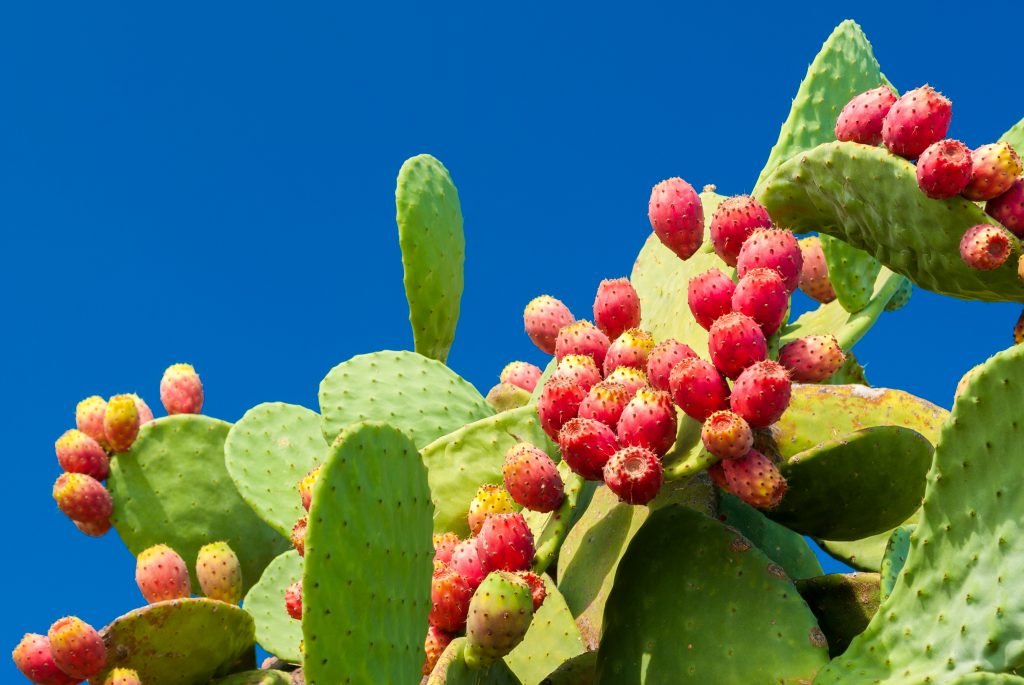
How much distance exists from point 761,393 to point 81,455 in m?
1.87

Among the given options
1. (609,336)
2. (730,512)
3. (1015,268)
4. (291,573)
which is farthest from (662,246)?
(291,573)

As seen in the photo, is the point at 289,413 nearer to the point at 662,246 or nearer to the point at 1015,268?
the point at 662,246

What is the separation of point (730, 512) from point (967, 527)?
2.36 feet

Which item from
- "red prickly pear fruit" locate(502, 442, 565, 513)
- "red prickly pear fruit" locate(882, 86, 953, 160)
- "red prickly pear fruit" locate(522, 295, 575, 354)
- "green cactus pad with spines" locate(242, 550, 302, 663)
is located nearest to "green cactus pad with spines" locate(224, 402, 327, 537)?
"green cactus pad with spines" locate(242, 550, 302, 663)

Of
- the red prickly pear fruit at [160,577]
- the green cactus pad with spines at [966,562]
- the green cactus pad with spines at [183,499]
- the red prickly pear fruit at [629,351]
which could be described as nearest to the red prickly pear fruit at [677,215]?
the red prickly pear fruit at [629,351]

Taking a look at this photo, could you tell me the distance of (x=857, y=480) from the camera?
2145mm

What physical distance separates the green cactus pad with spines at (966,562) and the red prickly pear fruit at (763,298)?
376 millimetres

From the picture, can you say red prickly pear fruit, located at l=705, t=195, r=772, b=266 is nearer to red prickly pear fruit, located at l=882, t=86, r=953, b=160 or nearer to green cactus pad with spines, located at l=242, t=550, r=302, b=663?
red prickly pear fruit, located at l=882, t=86, r=953, b=160

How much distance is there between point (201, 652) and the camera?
246cm

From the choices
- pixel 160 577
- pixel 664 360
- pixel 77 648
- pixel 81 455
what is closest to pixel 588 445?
pixel 664 360

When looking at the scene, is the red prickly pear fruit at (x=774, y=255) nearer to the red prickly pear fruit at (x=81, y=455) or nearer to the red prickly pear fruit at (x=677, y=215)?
the red prickly pear fruit at (x=677, y=215)

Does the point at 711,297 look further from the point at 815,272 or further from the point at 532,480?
the point at 815,272

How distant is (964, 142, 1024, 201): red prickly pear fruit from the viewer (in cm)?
194

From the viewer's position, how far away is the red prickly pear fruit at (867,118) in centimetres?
214
